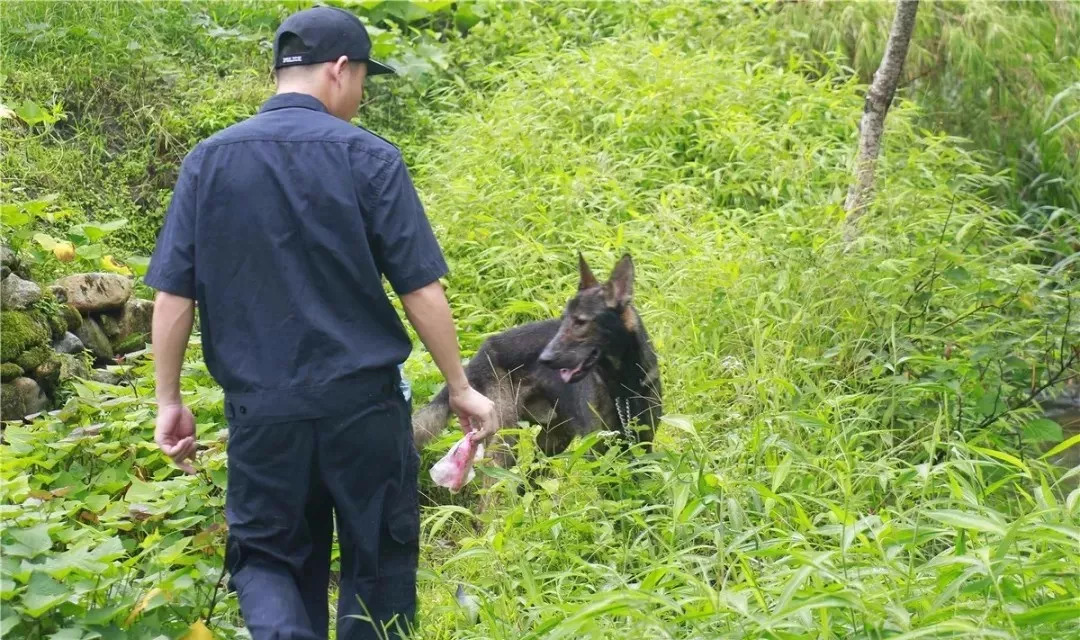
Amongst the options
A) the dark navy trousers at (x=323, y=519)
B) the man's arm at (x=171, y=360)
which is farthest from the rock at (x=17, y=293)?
the dark navy trousers at (x=323, y=519)

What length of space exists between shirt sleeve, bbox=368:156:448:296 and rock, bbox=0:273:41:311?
10.7ft

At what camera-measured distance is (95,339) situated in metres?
6.61

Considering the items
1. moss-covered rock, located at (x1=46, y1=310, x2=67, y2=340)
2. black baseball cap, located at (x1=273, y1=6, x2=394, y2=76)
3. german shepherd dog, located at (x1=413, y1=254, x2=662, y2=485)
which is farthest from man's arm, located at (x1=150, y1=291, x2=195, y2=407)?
moss-covered rock, located at (x1=46, y1=310, x2=67, y2=340)

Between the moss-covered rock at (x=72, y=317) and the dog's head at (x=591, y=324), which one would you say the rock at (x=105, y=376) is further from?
the dog's head at (x=591, y=324)

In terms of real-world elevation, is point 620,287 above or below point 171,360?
below

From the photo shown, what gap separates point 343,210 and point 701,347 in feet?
9.87

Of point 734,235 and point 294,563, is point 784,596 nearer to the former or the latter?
point 294,563

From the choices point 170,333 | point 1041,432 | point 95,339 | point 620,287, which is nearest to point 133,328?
point 95,339

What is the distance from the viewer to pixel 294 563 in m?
3.45

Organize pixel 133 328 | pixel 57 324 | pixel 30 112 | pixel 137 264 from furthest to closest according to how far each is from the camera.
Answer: pixel 30 112
pixel 137 264
pixel 133 328
pixel 57 324

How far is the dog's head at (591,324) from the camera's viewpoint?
16.9 feet

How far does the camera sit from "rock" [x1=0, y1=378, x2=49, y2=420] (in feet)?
18.4

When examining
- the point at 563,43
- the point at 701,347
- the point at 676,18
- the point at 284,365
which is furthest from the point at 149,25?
the point at 284,365

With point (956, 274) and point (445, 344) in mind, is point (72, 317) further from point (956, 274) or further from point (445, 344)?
point (956, 274)
